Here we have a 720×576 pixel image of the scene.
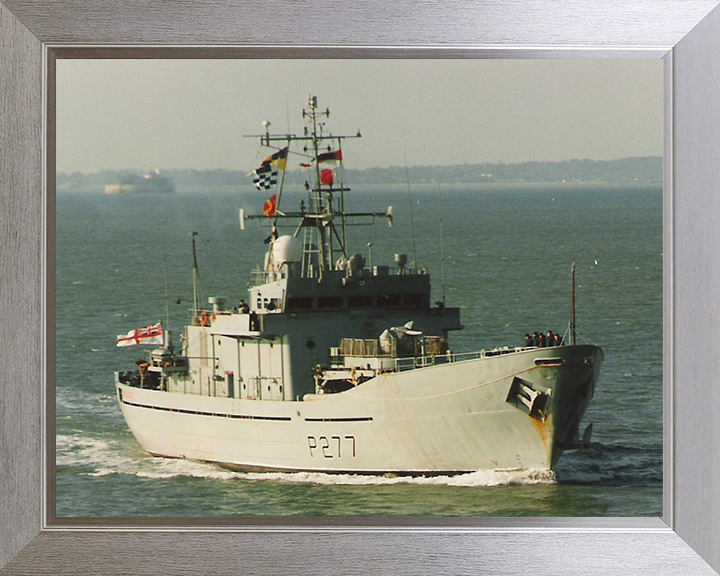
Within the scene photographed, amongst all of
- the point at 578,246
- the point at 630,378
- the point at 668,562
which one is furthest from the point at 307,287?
the point at 668,562

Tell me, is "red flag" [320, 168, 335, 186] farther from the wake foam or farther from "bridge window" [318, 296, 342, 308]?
the wake foam

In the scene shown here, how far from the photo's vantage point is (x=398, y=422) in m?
4.56

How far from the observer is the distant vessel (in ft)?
13.9

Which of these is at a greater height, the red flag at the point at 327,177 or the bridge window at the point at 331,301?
the red flag at the point at 327,177

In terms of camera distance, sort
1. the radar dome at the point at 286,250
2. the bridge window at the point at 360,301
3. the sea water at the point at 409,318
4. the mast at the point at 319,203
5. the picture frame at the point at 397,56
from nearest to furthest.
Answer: the picture frame at the point at 397,56, the sea water at the point at 409,318, the mast at the point at 319,203, the bridge window at the point at 360,301, the radar dome at the point at 286,250

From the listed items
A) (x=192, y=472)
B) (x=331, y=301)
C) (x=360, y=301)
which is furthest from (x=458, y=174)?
(x=192, y=472)

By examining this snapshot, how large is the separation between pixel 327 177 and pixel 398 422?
107cm

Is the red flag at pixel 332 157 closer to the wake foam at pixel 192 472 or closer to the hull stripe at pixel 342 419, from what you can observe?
the hull stripe at pixel 342 419

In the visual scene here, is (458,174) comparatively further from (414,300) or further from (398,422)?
(398,422)

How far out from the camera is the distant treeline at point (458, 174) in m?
4.07

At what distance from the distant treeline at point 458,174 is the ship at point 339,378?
0.15 meters

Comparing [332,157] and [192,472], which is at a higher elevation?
[332,157]

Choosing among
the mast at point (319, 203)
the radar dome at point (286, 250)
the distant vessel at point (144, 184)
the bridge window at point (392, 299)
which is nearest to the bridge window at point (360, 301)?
the bridge window at point (392, 299)

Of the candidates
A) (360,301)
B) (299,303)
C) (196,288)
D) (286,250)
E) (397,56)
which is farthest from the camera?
(299,303)
